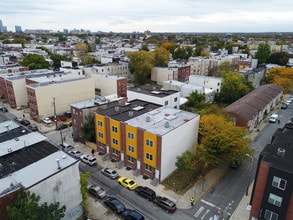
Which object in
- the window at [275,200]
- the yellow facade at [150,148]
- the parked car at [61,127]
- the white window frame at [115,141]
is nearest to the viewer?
the window at [275,200]

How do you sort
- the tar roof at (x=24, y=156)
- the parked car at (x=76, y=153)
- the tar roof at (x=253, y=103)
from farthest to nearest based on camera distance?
the tar roof at (x=253, y=103), the parked car at (x=76, y=153), the tar roof at (x=24, y=156)

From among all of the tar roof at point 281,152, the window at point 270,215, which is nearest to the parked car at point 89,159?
the tar roof at point 281,152

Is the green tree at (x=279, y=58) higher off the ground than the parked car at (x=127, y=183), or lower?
higher

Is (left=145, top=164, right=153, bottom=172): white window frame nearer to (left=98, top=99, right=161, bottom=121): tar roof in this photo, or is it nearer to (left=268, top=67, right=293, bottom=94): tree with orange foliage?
(left=98, top=99, right=161, bottom=121): tar roof

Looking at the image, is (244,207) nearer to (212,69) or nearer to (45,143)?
(45,143)

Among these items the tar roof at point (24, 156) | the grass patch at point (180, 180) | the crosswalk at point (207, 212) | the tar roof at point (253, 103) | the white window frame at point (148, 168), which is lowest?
the crosswalk at point (207, 212)

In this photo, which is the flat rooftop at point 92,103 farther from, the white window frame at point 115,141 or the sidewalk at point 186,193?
the white window frame at point 115,141

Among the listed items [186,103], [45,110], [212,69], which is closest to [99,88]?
[45,110]

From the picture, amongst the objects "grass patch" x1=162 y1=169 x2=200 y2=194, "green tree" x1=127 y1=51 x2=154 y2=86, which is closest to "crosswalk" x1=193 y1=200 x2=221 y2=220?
"grass patch" x1=162 y1=169 x2=200 y2=194
